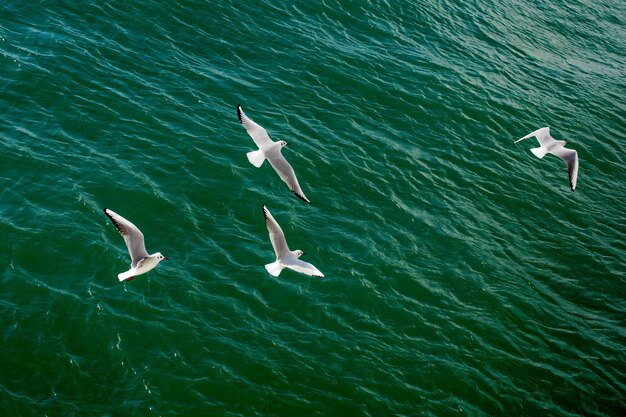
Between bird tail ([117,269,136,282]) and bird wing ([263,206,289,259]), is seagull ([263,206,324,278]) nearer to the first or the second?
bird wing ([263,206,289,259])

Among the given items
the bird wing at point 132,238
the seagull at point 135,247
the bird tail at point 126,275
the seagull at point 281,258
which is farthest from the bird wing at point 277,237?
the bird tail at point 126,275

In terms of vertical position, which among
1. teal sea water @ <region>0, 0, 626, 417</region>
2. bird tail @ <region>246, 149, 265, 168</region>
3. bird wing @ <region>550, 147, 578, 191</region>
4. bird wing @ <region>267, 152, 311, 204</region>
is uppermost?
bird wing @ <region>550, 147, 578, 191</region>

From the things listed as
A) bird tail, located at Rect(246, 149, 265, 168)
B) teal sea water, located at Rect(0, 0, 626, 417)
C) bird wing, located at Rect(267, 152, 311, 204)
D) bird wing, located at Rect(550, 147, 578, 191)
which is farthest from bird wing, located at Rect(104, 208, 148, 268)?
bird wing, located at Rect(550, 147, 578, 191)

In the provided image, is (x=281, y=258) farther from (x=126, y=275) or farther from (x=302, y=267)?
(x=126, y=275)

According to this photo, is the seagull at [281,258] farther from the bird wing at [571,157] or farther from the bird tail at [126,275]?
the bird wing at [571,157]

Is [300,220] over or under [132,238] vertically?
under

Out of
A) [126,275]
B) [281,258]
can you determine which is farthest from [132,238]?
[281,258]

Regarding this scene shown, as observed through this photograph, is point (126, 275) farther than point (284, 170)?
No

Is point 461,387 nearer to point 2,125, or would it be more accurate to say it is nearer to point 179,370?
point 179,370

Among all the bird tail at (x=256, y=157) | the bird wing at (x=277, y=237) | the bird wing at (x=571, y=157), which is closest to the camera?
the bird wing at (x=277, y=237)
